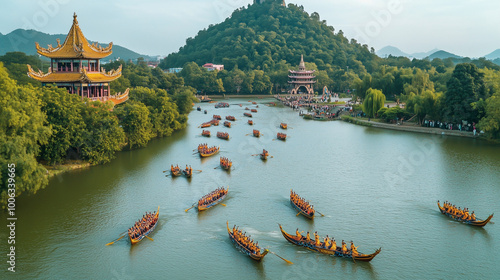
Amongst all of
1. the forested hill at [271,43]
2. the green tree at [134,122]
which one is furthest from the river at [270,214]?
the forested hill at [271,43]

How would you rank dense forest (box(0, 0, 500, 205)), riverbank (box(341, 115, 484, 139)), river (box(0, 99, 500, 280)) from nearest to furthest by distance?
river (box(0, 99, 500, 280)) < dense forest (box(0, 0, 500, 205)) < riverbank (box(341, 115, 484, 139))

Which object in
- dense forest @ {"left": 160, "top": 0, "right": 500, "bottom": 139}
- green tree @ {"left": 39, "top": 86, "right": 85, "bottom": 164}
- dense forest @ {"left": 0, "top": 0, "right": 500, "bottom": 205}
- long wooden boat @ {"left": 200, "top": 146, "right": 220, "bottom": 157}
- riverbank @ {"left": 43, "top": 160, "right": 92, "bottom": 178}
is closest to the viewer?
dense forest @ {"left": 0, "top": 0, "right": 500, "bottom": 205}

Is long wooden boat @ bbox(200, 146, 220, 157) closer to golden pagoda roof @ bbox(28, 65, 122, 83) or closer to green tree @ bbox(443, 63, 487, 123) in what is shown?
golden pagoda roof @ bbox(28, 65, 122, 83)

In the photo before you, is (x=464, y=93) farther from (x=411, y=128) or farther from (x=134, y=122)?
(x=134, y=122)

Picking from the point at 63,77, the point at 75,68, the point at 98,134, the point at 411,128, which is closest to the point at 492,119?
the point at 411,128

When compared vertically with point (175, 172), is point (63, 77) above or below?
above

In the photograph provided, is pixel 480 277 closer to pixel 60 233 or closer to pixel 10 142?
pixel 60 233

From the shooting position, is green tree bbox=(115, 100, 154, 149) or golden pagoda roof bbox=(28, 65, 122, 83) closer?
golden pagoda roof bbox=(28, 65, 122, 83)

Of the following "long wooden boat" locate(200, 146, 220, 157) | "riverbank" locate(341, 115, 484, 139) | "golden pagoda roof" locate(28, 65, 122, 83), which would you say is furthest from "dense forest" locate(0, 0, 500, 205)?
"long wooden boat" locate(200, 146, 220, 157)
